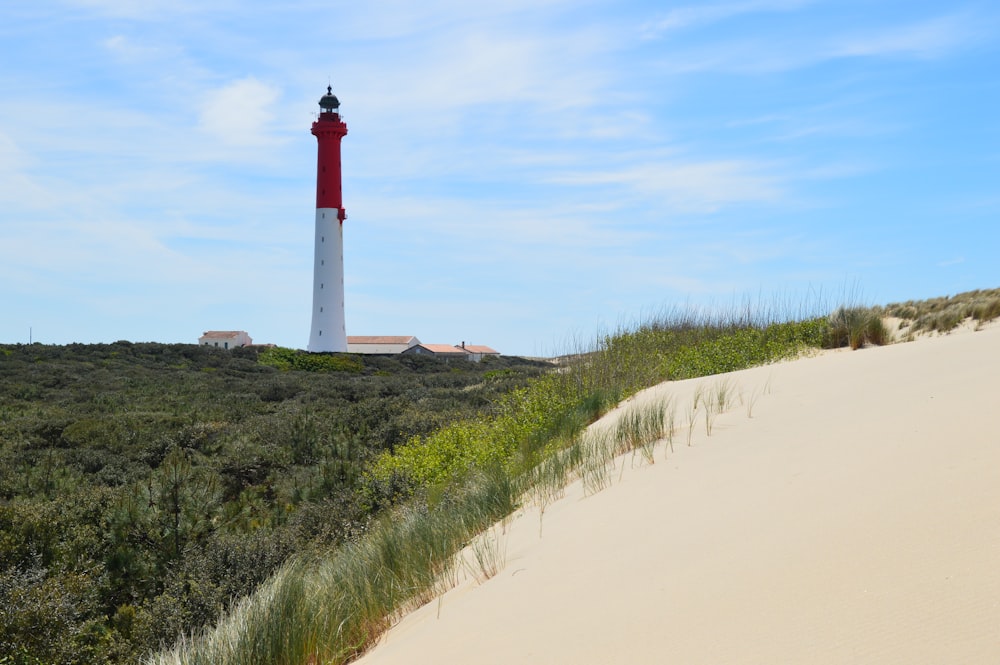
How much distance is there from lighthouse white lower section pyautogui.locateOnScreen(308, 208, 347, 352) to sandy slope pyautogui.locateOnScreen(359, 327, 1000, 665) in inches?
1660

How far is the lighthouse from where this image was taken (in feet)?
154

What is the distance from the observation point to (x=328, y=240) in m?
46.8

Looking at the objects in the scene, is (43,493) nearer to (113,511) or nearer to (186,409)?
(113,511)

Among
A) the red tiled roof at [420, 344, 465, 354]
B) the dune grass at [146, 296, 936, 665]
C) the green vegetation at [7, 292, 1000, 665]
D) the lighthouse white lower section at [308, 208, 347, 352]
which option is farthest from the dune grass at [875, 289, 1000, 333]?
the red tiled roof at [420, 344, 465, 354]

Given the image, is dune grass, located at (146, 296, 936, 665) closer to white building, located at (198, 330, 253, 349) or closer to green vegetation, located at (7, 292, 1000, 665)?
green vegetation, located at (7, 292, 1000, 665)

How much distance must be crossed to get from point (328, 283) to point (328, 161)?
283 inches

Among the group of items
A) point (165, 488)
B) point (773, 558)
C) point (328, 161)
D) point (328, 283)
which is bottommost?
point (165, 488)

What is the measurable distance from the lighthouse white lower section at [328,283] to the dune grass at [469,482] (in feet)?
108

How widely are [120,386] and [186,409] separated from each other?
654 cm

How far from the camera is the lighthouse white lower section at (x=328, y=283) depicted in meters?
46.8

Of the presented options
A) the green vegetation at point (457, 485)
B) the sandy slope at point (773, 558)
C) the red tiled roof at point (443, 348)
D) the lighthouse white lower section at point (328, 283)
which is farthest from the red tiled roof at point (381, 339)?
the sandy slope at point (773, 558)

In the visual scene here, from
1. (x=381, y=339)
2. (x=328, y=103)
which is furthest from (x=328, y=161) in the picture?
(x=381, y=339)

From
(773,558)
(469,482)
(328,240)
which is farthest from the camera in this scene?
(328,240)

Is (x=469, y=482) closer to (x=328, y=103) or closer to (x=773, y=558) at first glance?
(x=773, y=558)
